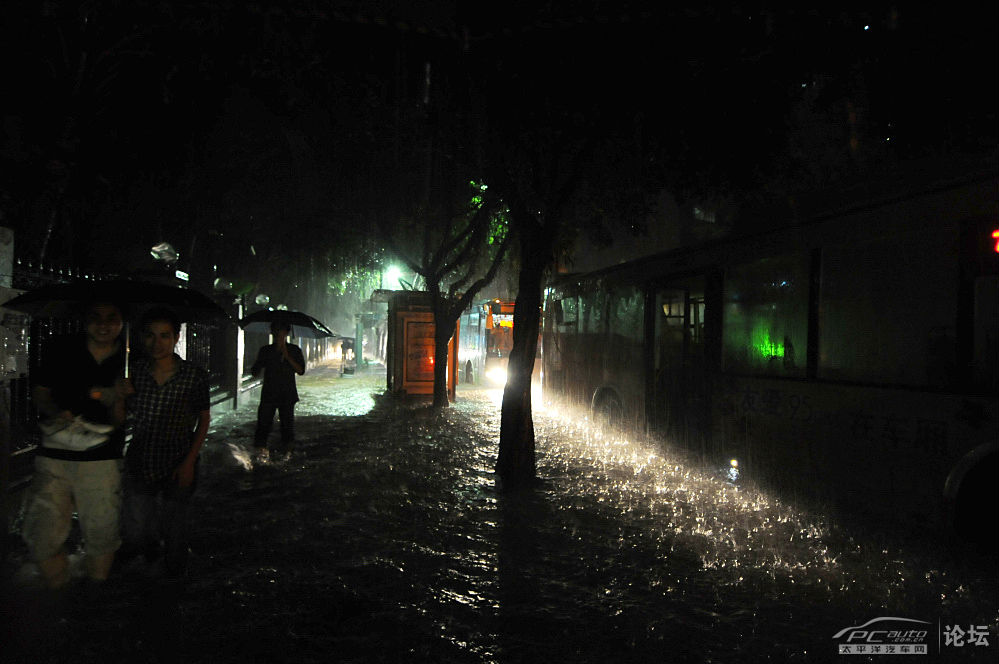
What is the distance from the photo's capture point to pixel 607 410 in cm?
1073

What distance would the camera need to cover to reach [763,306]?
679 cm

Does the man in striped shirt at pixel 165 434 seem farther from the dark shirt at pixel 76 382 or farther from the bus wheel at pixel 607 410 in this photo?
the bus wheel at pixel 607 410

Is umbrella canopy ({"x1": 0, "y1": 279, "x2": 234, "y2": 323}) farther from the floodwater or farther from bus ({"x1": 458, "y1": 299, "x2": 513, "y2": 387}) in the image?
bus ({"x1": 458, "y1": 299, "x2": 513, "y2": 387})

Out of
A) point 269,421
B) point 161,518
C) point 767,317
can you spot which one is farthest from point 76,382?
point 767,317

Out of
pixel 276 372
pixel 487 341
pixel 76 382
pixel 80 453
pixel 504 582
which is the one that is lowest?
pixel 504 582

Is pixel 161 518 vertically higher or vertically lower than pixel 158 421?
lower

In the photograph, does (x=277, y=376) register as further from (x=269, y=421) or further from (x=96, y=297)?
(x=96, y=297)

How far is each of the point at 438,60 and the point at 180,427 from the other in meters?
6.07

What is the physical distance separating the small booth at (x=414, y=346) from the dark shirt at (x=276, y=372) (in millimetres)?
9547

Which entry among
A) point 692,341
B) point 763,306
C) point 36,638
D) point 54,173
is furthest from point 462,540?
point 54,173

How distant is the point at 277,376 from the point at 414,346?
9874mm

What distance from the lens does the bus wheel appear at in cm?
1020

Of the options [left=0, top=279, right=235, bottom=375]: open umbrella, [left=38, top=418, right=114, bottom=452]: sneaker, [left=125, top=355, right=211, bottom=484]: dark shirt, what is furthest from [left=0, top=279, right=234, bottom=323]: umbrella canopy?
[left=38, top=418, right=114, bottom=452]: sneaker

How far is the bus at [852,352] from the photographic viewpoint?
4.67 m
